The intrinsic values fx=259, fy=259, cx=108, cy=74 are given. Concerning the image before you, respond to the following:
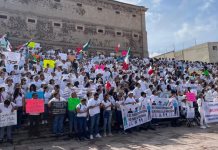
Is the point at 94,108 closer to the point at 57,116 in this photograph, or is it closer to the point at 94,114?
the point at 94,114

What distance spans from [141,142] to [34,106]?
387 cm

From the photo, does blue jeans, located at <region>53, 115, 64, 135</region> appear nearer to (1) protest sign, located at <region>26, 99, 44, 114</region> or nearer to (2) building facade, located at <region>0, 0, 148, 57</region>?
(1) protest sign, located at <region>26, 99, 44, 114</region>

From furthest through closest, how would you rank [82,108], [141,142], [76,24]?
[76,24] → [82,108] → [141,142]

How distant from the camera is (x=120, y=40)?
3838 cm

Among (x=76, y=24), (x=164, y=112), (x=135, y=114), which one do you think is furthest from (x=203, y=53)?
(x=135, y=114)

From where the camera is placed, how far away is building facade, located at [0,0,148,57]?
30312 mm

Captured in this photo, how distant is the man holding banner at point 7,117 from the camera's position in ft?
27.2

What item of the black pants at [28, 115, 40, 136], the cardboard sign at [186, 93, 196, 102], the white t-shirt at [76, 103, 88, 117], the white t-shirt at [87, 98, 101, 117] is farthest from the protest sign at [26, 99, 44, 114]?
the cardboard sign at [186, 93, 196, 102]

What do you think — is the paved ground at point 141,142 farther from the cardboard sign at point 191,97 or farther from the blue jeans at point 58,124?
the cardboard sign at point 191,97

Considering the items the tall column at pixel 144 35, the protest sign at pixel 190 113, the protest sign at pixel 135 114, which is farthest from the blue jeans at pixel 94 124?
the tall column at pixel 144 35

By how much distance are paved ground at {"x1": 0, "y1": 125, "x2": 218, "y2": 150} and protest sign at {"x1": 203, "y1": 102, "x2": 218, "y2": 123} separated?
157 centimetres

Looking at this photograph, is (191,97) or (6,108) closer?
(6,108)

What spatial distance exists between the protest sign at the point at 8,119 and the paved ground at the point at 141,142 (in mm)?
684

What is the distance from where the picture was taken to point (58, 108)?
30.0 ft
